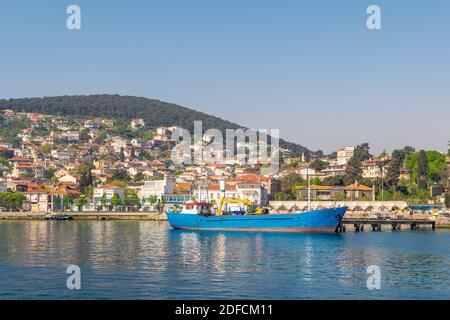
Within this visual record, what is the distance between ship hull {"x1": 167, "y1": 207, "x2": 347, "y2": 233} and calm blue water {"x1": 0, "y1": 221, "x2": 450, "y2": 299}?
28.1 ft

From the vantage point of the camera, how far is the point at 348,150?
157 meters

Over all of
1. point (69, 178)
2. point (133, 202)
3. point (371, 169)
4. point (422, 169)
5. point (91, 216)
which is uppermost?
point (371, 169)

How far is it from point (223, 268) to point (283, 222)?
27.9 meters

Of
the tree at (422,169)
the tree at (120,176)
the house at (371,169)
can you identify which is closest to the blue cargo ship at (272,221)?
the tree at (422,169)

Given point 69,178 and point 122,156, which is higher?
point 122,156

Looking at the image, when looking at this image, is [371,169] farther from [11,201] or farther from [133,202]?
[11,201]

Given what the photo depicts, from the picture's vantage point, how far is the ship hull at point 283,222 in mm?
58781

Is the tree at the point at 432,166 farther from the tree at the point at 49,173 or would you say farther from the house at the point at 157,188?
the tree at the point at 49,173

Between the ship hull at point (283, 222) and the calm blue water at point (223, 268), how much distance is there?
8.57 metres

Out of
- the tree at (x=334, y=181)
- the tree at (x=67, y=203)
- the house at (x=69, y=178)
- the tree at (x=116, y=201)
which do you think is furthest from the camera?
the house at (x=69, y=178)

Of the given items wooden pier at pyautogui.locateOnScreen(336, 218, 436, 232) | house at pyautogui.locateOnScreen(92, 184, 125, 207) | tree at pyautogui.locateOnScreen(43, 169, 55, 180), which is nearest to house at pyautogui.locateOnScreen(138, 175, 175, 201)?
house at pyautogui.locateOnScreen(92, 184, 125, 207)

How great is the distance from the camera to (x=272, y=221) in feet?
197

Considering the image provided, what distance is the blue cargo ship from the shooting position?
193 feet

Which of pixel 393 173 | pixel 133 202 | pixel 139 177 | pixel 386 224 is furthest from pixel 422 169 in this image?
pixel 139 177
